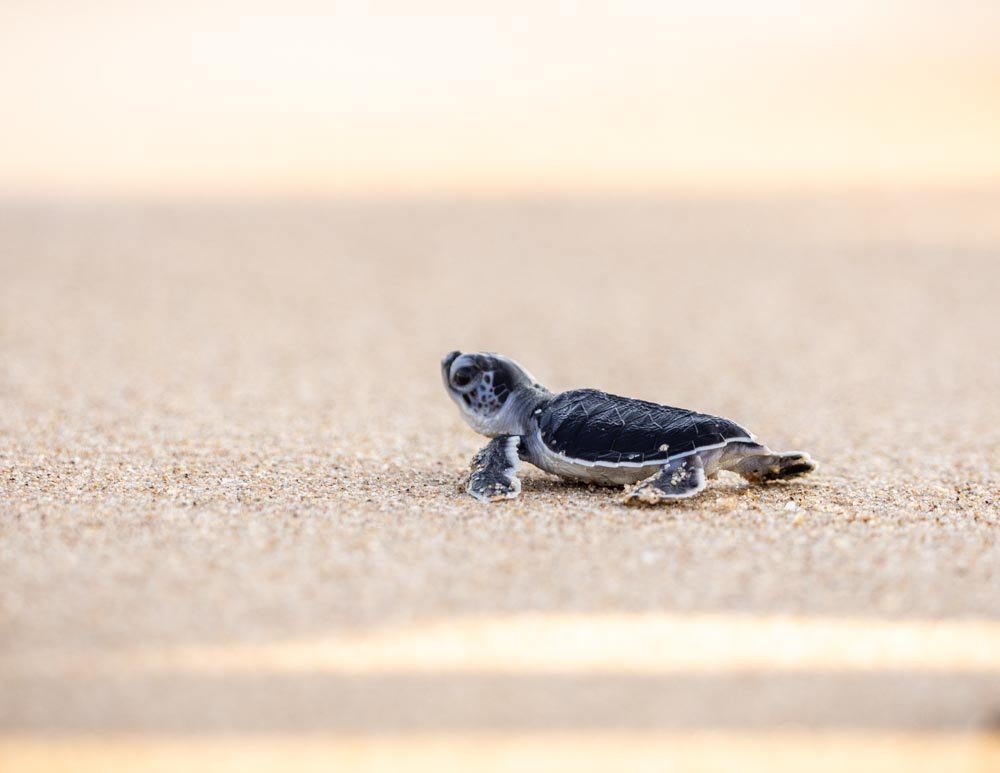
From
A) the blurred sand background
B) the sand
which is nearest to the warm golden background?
the blurred sand background

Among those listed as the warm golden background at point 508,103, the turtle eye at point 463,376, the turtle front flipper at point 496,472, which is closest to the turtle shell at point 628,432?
the turtle front flipper at point 496,472

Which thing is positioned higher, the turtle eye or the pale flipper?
the turtle eye

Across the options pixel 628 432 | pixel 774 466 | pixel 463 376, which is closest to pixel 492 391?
pixel 463 376

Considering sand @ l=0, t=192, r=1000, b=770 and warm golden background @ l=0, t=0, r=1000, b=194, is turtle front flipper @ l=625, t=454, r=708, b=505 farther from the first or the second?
warm golden background @ l=0, t=0, r=1000, b=194

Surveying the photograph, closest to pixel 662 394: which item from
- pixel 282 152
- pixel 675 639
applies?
pixel 675 639

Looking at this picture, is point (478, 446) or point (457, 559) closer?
point (457, 559)

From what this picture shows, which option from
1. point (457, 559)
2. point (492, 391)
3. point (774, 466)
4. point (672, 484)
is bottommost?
point (457, 559)

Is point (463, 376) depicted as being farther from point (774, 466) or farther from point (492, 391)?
point (774, 466)

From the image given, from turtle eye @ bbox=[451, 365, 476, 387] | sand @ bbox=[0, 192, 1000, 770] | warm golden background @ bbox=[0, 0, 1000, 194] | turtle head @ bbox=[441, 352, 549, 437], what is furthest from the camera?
warm golden background @ bbox=[0, 0, 1000, 194]
